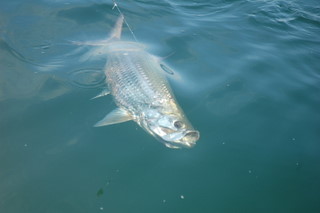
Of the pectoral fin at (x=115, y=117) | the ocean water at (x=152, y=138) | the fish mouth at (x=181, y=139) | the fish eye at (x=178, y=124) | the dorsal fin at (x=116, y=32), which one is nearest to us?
the ocean water at (x=152, y=138)

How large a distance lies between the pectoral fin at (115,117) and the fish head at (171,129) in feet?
1.06

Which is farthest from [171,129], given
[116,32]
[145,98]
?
[116,32]

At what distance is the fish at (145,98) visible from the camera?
4.05 metres

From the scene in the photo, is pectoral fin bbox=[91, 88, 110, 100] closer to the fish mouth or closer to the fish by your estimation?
the fish

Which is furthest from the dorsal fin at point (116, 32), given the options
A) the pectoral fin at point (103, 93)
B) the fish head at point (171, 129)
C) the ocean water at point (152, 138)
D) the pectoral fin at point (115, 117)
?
the fish head at point (171, 129)

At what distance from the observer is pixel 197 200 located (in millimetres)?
3525

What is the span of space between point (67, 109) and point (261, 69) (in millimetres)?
4112

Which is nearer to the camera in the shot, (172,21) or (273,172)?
(273,172)

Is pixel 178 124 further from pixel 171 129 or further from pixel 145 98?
pixel 145 98

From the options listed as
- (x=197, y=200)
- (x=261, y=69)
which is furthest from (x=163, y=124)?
(x=261, y=69)

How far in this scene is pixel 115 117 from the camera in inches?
169

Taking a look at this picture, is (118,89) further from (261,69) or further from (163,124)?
(261,69)

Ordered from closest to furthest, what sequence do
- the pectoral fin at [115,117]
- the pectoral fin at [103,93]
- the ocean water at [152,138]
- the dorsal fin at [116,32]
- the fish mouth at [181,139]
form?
the ocean water at [152,138] → the fish mouth at [181,139] → the pectoral fin at [115,117] → the pectoral fin at [103,93] → the dorsal fin at [116,32]

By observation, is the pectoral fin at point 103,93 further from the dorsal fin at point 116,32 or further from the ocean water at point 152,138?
the dorsal fin at point 116,32
